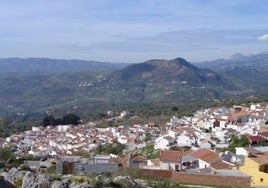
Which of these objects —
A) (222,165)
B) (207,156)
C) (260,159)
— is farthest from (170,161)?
(260,159)

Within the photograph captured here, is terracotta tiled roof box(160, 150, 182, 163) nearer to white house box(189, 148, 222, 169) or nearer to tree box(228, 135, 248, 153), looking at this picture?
white house box(189, 148, 222, 169)

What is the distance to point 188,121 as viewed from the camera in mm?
66625

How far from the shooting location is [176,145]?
47406 mm

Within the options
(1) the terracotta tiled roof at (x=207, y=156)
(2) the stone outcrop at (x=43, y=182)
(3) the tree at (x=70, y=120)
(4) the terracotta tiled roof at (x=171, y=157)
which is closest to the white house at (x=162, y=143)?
(1) the terracotta tiled roof at (x=207, y=156)

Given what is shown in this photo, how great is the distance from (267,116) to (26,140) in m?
33.2

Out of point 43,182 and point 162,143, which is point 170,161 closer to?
point 162,143

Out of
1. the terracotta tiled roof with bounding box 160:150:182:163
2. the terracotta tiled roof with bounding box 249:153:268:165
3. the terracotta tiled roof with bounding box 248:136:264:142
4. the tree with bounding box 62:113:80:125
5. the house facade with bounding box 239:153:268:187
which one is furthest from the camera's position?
the tree with bounding box 62:113:80:125

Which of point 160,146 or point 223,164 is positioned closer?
point 223,164

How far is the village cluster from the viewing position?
30.0 m

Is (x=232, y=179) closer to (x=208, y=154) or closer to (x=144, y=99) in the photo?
(x=208, y=154)

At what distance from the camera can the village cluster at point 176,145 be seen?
98.3 feet

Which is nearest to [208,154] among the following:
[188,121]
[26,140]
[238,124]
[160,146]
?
[160,146]

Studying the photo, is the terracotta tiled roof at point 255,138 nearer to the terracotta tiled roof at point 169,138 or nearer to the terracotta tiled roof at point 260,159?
the terracotta tiled roof at point 169,138

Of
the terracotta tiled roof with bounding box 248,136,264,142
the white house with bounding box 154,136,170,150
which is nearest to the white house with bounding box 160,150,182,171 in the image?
the terracotta tiled roof with bounding box 248,136,264,142
